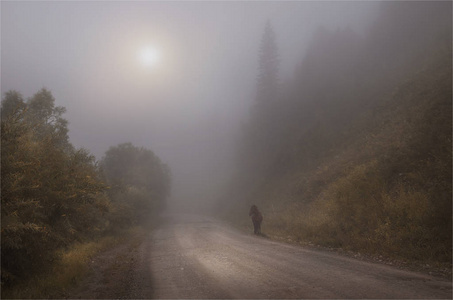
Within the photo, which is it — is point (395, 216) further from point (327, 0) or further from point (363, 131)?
point (327, 0)

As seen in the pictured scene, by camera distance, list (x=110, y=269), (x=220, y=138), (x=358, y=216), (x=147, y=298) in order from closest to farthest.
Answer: (x=147, y=298), (x=110, y=269), (x=358, y=216), (x=220, y=138)

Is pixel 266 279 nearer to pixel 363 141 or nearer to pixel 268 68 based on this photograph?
pixel 363 141

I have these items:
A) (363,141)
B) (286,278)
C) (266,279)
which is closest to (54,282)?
(266,279)

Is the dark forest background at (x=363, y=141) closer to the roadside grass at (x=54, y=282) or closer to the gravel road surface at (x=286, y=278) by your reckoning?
the gravel road surface at (x=286, y=278)

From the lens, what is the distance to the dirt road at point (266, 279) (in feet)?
18.8

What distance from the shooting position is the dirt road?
573cm

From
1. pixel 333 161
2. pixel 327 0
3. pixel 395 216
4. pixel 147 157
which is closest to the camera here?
pixel 395 216

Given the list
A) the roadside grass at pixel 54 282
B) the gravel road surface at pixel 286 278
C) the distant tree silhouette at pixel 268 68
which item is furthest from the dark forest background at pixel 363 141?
the roadside grass at pixel 54 282

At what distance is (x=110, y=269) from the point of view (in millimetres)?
9531

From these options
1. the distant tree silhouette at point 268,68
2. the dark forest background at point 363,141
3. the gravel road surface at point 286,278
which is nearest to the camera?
Answer: the gravel road surface at point 286,278

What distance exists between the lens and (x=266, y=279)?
6.87 metres

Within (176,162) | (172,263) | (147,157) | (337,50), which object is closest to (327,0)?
(337,50)

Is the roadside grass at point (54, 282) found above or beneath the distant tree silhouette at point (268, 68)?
beneath

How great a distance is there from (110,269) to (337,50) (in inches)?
2033
